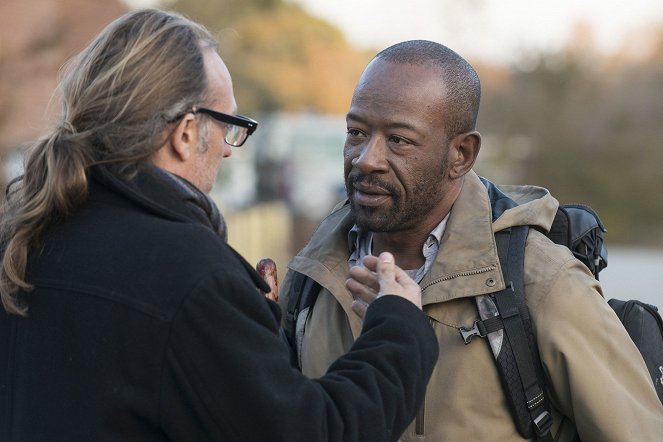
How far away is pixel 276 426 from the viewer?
207 cm

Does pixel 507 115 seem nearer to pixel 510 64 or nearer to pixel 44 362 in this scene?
pixel 510 64

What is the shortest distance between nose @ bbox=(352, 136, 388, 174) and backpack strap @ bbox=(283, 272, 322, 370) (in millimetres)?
483

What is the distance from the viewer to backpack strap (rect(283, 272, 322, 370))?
3.21 m

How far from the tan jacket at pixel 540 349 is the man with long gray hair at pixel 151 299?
0.50 m

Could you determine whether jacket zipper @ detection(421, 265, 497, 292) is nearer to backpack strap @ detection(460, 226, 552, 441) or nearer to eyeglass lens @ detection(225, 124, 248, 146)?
backpack strap @ detection(460, 226, 552, 441)

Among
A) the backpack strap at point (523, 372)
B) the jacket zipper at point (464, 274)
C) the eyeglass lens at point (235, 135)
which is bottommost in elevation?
the backpack strap at point (523, 372)

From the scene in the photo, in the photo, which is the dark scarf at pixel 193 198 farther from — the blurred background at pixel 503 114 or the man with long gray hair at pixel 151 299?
the blurred background at pixel 503 114

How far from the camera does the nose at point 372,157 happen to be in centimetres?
303

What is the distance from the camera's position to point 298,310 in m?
3.26

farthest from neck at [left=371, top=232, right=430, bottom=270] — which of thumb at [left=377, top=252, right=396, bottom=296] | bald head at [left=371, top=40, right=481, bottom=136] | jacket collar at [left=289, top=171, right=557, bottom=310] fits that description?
thumb at [left=377, top=252, right=396, bottom=296]

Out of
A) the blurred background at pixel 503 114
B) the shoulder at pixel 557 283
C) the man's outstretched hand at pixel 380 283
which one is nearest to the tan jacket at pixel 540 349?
the shoulder at pixel 557 283

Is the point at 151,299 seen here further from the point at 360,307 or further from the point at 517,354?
the point at 517,354

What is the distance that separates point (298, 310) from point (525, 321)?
0.89 meters

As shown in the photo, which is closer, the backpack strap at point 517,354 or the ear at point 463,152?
the backpack strap at point 517,354
